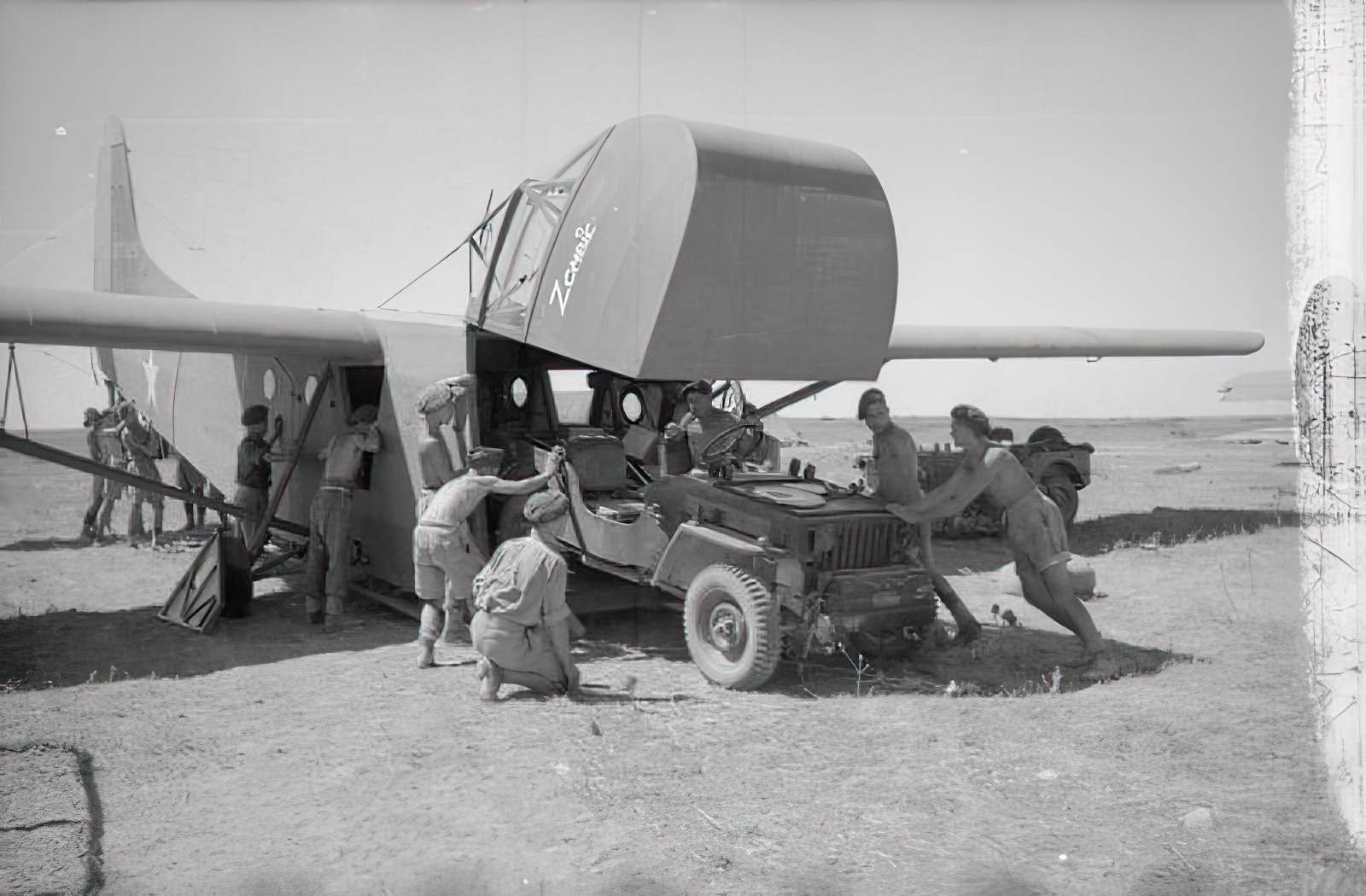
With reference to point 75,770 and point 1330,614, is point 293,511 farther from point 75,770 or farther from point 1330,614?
point 1330,614

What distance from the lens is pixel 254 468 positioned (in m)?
10.5

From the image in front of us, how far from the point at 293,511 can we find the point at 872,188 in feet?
26.0

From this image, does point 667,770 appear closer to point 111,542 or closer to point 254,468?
point 254,468

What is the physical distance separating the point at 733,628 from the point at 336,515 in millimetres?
4426

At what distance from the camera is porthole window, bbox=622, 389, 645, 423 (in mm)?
11445

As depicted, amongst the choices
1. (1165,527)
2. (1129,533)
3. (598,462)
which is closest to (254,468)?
(598,462)

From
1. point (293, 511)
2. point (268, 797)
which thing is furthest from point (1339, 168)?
point (293, 511)

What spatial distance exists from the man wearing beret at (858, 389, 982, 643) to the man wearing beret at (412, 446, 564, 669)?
8.80 ft

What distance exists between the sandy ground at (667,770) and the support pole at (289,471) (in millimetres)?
1287

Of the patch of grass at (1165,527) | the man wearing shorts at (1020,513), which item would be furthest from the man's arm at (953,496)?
the patch of grass at (1165,527)

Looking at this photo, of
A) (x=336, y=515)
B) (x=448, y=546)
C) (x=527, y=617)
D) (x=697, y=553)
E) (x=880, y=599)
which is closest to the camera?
(x=527, y=617)

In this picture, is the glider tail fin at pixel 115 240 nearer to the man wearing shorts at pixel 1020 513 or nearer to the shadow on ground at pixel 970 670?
the shadow on ground at pixel 970 670

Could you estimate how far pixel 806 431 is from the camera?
150 feet

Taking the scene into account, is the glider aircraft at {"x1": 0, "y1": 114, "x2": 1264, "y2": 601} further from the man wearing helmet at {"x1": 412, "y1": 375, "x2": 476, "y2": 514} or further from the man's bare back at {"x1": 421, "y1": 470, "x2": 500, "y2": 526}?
the man's bare back at {"x1": 421, "y1": 470, "x2": 500, "y2": 526}
